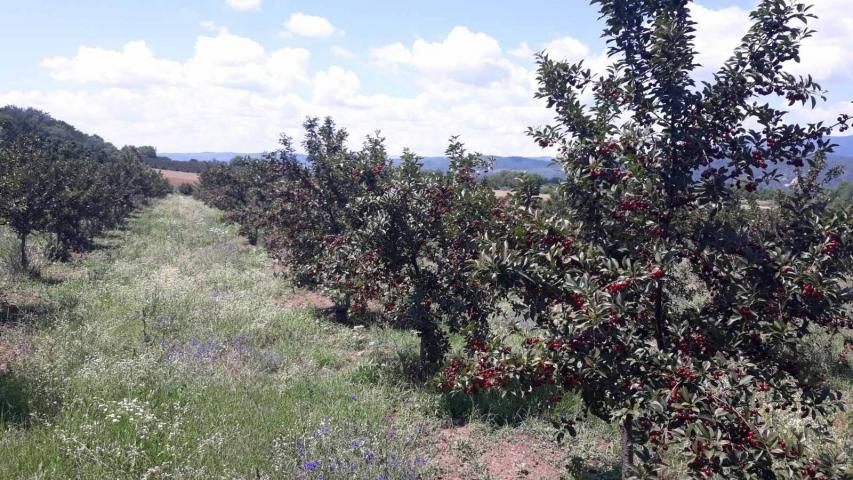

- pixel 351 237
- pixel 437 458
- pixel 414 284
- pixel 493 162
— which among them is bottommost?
pixel 437 458

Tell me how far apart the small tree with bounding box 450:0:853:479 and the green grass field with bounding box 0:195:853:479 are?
1891 mm

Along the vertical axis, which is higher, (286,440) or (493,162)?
(493,162)

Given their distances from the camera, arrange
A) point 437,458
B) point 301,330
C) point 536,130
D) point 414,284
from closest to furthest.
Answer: point 536,130 < point 437,458 < point 414,284 < point 301,330

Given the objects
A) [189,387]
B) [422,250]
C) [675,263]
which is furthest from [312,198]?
[675,263]

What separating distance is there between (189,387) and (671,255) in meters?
6.59

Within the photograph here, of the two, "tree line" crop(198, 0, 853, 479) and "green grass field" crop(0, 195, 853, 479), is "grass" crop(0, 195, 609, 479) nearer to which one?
"green grass field" crop(0, 195, 853, 479)

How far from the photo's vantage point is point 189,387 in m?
7.39

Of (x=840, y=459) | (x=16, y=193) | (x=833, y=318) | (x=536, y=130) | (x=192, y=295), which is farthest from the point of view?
(x=16, y=193)

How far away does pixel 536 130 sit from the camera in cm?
518

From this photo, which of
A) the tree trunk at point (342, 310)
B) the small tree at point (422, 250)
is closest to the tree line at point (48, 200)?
the tree trunk at point (342, 310)

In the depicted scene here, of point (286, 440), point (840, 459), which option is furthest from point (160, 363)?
point (840, 459)

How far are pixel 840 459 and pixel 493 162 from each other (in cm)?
726

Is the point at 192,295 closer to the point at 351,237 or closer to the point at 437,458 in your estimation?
the point at 351,237

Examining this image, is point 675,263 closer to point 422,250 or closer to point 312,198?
point 422,250
